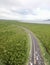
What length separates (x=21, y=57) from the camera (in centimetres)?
3341

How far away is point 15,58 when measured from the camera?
107ft

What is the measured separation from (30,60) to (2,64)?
6.19 m

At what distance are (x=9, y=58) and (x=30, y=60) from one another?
538cm

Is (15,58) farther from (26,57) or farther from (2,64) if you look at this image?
(2,64)

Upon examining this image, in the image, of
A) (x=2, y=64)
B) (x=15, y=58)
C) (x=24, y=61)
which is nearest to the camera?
(x=2, y=64)

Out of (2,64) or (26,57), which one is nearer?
(2,64)

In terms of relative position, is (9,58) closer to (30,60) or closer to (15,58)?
(15,58)

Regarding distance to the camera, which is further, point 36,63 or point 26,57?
point 26,57

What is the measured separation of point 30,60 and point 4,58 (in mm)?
6548

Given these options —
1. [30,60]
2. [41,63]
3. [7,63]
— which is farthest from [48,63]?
[7,63]

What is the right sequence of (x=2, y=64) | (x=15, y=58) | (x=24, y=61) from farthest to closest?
(x=15, y=58)
(x=24, y=61)
(x=2, y=64)

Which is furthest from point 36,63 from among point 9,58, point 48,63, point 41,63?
point 9,58

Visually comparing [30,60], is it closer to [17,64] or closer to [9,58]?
[17,64]

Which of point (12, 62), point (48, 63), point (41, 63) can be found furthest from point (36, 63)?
point (12, 62)
